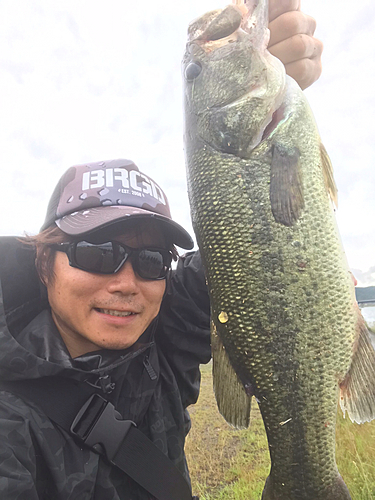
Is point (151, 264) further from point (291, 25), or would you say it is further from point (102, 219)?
point (291, 25)

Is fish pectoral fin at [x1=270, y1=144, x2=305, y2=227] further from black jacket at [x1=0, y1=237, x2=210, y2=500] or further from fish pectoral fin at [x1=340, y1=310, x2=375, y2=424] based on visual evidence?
black jacket at [x1=0, y1=237, x2=210, y2=500]

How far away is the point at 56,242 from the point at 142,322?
2.32ft

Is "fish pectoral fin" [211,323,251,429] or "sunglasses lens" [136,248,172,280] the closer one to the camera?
"fish pectoral fin" [211,323,251,429]

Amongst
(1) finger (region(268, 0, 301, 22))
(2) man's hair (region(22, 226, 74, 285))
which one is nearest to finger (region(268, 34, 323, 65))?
(1) finger (region(268, 0, 301, 22))

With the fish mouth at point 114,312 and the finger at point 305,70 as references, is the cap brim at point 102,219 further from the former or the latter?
the finger at point 305,70

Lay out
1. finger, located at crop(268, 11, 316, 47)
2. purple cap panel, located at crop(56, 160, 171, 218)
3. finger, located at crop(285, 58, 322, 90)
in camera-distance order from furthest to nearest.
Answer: purple cap panel, located at crop(56, 160, 171, 218) < finger, located at crop(285, 58, 322, 90) < finger, located at crop(268, 11, 316, 47)

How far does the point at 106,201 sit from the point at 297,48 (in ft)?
4.68

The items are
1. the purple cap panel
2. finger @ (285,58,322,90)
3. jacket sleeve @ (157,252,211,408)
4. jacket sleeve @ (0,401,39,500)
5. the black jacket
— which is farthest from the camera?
jacket sleeve @ (157,252,211,408)

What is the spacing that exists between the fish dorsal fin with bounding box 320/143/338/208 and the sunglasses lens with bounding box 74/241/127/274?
3.97ft

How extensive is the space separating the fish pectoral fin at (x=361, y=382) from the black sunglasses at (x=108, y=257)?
1175mm

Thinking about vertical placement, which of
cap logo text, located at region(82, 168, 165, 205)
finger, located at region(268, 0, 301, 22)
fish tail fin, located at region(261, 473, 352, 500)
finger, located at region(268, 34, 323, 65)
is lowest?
fish tail fin, located at region(261, 473, 352, 500)

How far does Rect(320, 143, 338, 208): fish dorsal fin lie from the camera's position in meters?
1.80

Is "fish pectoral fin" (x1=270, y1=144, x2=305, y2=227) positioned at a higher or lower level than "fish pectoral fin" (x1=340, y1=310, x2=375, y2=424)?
higher

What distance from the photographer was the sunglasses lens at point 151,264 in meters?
1.97
